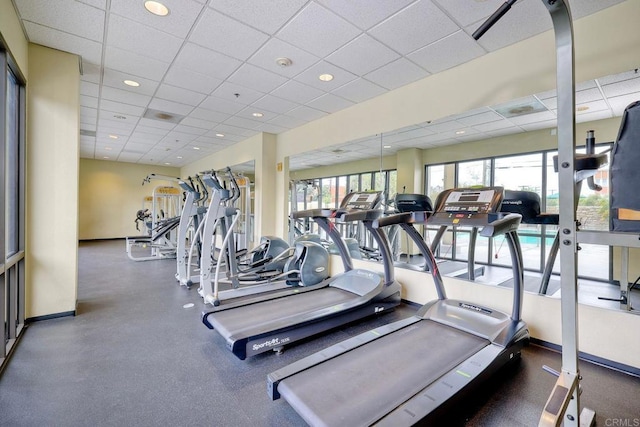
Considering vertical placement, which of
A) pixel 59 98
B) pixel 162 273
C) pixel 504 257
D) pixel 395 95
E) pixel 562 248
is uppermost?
pixel 395 95

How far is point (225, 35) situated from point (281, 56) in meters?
0.61

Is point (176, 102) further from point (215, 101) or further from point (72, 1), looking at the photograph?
point (72, 1)

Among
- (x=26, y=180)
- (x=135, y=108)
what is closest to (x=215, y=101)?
(x=135, y=108)

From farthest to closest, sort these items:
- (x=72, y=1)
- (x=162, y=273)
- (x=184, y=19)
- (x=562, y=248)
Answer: (x=162, y=273), (x=184, y=19), (x=72, y=1), (x=562, y=248)

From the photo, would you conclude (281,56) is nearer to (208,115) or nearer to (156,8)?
(156,8)

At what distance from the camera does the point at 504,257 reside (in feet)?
11.9

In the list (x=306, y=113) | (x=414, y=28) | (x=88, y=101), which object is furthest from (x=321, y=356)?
(x=88, y=101)

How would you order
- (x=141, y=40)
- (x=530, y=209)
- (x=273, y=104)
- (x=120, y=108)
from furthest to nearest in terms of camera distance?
1. (x=120, y=108)
2. (x=273, y=104)
3. (x=141, y=40)
4. (x=530, y=209)

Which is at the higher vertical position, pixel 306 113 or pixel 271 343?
pixel 306 113

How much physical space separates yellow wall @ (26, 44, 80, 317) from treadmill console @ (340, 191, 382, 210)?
3156 mm

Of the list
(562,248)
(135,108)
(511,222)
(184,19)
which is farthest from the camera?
(135,108)

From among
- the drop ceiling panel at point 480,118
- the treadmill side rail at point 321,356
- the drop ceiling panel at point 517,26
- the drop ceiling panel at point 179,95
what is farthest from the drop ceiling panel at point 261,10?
the treadmill side rail at point 321,356

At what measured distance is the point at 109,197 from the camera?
1036cm

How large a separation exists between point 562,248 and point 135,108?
232 inches
